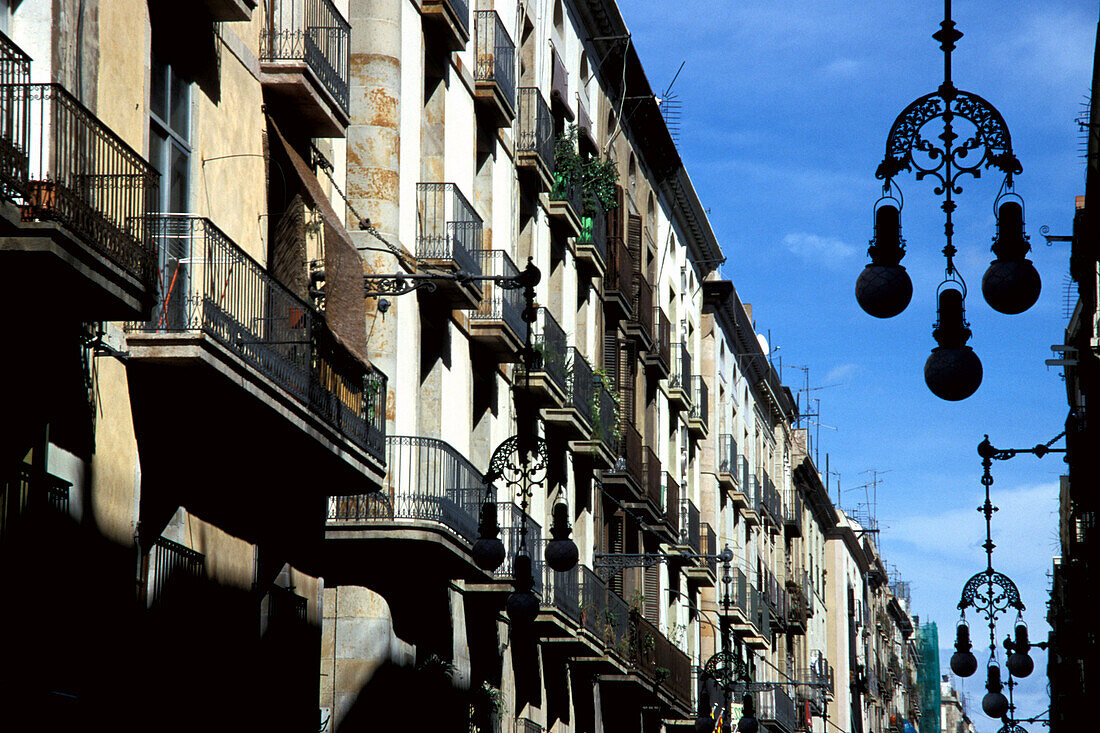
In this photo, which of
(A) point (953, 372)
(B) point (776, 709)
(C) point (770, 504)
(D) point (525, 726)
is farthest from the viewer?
(C) point (770, 504)

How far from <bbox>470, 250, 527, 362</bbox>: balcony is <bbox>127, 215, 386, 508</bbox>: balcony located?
671cm

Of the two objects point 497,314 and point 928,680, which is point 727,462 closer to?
point 497,314

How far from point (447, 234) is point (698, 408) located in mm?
25451

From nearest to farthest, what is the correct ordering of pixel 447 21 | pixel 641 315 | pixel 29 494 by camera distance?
pixel 29 494 < pixel 447 21 < pixel 641 315

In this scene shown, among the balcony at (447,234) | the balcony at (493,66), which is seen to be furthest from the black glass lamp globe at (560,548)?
the balcony at (493,66)

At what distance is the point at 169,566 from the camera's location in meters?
15.2

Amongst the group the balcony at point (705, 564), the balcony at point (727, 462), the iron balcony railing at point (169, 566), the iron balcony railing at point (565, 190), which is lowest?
the iron balcony railing at point (169, 566)

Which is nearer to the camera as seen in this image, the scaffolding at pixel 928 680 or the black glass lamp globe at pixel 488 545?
the black glass lamp globe at pixel 488 545

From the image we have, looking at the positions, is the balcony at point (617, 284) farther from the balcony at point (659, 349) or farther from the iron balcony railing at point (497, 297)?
the iron balcony railing at point (497, 297)

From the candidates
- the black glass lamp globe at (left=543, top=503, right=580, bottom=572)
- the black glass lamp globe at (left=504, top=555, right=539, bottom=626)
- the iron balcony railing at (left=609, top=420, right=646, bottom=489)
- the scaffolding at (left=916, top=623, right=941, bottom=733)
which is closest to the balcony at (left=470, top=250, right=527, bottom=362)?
the black glass lamp globe at (left=543, top=503, right=580, bottom=572)

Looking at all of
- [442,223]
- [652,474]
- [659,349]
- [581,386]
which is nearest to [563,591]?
[581,386]

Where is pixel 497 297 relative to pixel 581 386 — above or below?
above

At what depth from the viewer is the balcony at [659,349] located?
4003 cm

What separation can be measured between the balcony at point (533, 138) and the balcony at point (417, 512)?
7726 millimetres
